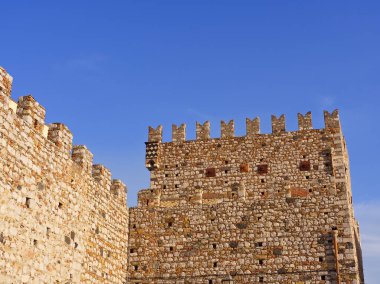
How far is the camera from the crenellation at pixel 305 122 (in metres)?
21.9

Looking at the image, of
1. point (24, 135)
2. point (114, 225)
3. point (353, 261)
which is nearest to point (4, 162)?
point (24, 135)

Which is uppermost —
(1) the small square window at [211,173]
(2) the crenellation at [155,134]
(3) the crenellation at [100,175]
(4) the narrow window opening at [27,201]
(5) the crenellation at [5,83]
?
(2) the crenellation at [155,134]

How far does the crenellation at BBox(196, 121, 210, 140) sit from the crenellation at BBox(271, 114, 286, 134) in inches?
97.8

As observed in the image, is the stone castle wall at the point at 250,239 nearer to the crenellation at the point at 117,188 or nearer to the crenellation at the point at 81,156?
the crenellation at the point at 117,188

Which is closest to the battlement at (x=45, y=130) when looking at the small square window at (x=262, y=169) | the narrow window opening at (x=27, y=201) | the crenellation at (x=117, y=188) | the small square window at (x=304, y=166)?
the crenellation at (x=117, y=188)

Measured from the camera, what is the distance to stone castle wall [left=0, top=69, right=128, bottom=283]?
11.8 m

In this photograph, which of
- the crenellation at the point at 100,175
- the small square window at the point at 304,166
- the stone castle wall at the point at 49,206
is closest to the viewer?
the stone castle wall at the point at 49,206

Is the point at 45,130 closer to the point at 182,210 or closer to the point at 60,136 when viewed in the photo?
the point at 60,136

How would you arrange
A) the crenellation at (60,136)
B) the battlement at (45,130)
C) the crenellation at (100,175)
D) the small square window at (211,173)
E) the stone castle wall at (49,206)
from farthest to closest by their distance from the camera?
the small square window at (211,173) → the crenellation at (100,175) → the crenellation at (60,136) → the battlement at (45,130) → the stone castle wall at (49,206)

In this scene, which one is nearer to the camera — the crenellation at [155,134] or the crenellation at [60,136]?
the crenellation at [60,136]

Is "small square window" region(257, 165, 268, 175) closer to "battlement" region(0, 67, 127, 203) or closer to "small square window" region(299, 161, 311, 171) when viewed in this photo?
"small square window" region(299, 161, 311, 171)

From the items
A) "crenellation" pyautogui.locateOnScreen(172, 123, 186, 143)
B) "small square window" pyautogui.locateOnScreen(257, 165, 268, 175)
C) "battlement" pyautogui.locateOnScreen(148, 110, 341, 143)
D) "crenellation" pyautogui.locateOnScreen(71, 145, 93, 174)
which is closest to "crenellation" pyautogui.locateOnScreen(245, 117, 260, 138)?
"battlement" pyautogui.locateOnScreen(148, 110, 341, 143)

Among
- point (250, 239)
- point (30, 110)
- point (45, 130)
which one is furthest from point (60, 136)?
point (250, 239)

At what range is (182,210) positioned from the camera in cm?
1817
